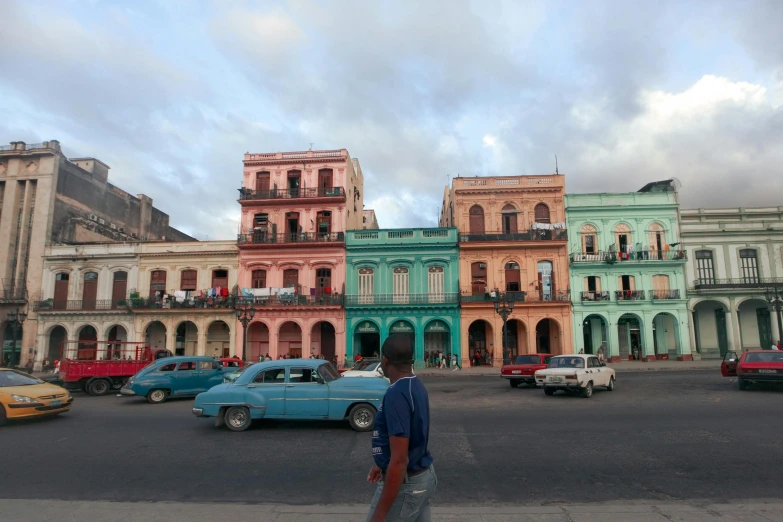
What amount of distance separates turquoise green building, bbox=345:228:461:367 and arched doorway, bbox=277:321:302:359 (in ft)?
12.8

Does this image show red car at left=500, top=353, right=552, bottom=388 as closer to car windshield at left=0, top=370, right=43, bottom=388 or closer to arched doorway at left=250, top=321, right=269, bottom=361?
car windshield at left=0, top=370, right=43, bottom=388

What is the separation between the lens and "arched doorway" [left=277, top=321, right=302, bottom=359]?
1400 inches

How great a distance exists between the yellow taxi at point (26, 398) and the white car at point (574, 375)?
13.6 meters

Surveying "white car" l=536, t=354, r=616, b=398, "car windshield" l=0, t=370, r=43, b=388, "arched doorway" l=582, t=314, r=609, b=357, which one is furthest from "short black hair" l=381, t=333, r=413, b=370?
"arched doorway" l=582, t=314, r=609, b=357

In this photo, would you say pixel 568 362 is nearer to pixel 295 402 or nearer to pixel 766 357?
pixel 766 357

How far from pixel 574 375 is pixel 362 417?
793cm

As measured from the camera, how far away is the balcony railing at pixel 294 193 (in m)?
36.2

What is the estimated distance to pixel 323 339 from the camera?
118ft

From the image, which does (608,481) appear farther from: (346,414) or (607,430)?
(346,414)

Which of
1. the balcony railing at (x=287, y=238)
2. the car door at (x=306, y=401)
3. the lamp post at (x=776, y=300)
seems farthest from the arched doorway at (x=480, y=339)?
the car door at (x=306, y=401)

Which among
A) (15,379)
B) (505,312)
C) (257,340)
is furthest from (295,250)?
(15,379)

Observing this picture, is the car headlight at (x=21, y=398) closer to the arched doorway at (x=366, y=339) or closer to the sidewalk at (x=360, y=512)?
the sidewalk at (x=360, y=512)

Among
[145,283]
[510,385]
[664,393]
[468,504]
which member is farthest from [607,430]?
[145,283]

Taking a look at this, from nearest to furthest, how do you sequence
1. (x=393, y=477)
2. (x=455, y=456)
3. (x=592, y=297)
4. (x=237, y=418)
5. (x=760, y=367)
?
(x=393, y=477)
(x=455, y=456)
(x=237, y=418)
(x=760, y=367)
(x=592, y=297)
